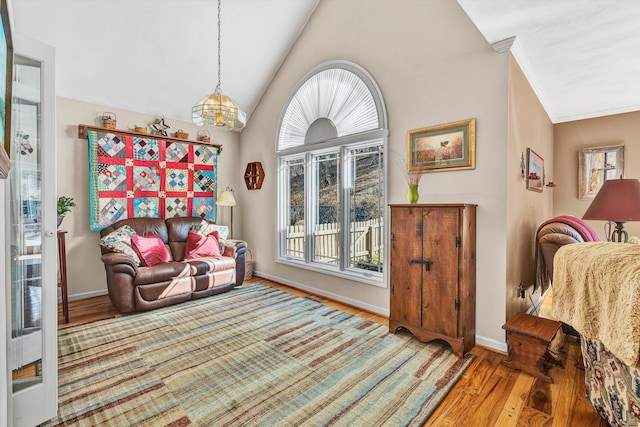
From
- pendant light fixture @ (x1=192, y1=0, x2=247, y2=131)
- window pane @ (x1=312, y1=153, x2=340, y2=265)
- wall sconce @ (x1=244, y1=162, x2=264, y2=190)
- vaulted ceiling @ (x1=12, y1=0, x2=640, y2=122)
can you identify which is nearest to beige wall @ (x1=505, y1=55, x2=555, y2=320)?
vaulted ceiling @ (x1=12, y1=0, x2=640, y2=122)

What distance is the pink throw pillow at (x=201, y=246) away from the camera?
420 centimetres

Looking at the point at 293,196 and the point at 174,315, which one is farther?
Answer: the point at 293,196

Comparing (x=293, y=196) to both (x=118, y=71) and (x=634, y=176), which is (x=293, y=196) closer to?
(x=118, y=71)

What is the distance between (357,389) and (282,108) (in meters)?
3.85

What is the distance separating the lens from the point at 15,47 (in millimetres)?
1554

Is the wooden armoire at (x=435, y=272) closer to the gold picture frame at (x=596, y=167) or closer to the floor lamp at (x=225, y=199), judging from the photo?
the floor lamp at (x=225, y=199)

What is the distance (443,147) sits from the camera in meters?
2.86

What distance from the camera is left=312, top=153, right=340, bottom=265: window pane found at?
3.99 meters

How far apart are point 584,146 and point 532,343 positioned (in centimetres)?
388

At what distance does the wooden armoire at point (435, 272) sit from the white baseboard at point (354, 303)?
127 millimetres

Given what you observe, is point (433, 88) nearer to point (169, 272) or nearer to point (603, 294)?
point (603, 294)

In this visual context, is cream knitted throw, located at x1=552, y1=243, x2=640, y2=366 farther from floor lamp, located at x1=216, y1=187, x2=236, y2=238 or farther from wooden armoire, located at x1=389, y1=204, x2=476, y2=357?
floor lamp, located at x1=216, y1=187, x2=236, y2=238

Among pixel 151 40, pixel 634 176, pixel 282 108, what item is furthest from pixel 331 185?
pixel 634 176

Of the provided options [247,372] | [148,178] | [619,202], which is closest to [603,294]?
[619,202]
